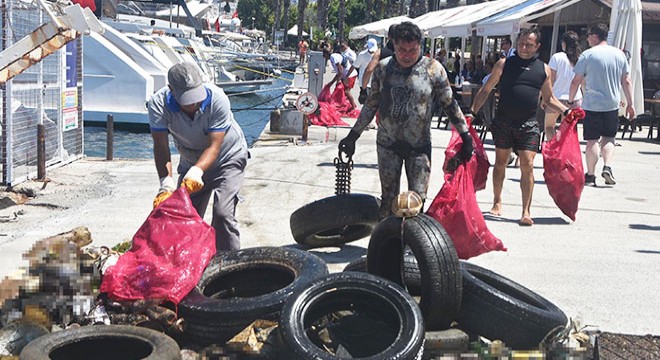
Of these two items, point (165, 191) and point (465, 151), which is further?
point (465, 151)

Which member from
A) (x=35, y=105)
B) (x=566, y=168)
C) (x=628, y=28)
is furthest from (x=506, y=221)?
(x=628, y=28)

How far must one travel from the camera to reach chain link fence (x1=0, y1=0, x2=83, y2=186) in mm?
9617

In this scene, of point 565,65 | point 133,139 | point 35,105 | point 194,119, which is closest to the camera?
point 194,119

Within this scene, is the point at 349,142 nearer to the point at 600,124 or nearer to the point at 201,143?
the point at 201,143

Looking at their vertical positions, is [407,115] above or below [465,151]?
above

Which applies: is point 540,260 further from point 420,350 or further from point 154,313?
point 154,313

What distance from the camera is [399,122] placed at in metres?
6.16

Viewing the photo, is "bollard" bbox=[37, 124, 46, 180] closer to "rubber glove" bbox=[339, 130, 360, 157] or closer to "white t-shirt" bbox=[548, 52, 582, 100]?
"rubber glove" bbox=[339, 130, 360, 157]

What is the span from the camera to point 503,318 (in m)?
4.59

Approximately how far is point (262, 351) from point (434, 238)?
121cm

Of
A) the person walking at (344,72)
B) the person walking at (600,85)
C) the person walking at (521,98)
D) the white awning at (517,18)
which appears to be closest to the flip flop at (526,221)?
the person walking at (521,98)

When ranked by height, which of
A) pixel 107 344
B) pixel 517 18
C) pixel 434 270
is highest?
pixel 517 18

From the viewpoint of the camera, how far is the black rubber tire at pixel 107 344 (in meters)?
4.19

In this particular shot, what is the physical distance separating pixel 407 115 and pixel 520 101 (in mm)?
2025
